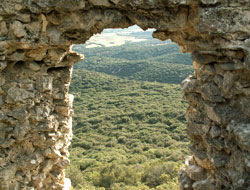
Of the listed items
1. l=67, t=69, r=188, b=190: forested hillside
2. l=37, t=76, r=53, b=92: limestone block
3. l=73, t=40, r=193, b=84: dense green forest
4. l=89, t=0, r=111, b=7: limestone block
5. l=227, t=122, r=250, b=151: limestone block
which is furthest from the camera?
l=73, t=40, r=193, b=84: dense green forest

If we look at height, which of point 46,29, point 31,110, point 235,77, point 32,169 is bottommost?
point 32,169

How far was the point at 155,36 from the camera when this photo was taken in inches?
212

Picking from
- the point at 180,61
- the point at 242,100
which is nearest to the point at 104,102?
the point at 180,61

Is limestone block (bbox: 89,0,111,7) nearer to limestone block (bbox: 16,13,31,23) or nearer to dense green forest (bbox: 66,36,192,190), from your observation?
limestone block (bbox: 16,13,31,23)

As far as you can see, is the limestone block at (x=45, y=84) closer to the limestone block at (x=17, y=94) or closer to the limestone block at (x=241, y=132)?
the limestone block at (x=17, y=94)

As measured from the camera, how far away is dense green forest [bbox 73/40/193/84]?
32656 millimetres

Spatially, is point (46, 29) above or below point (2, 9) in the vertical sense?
below

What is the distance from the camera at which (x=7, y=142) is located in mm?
5387

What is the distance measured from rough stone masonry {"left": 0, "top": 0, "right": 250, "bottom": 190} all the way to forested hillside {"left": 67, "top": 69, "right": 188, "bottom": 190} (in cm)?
388

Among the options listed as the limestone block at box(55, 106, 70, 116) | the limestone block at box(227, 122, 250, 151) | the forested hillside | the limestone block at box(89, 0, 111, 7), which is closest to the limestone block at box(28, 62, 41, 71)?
the limestone block at box(55, 106, 70, 116)

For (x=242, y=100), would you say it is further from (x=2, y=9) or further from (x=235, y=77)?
(x=2, y=9)

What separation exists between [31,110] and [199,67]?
3499 mm

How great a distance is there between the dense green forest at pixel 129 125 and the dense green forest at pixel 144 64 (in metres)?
0.13

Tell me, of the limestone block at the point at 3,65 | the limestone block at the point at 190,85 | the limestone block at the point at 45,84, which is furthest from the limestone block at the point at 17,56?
the limestone block at the point at 190,85
